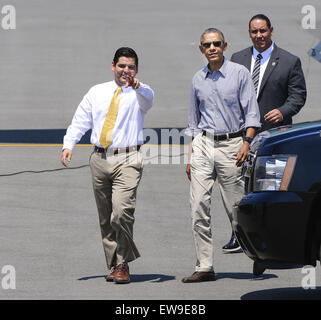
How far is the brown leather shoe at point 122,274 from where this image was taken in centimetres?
822

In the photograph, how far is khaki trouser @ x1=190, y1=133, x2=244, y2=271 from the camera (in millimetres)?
8383

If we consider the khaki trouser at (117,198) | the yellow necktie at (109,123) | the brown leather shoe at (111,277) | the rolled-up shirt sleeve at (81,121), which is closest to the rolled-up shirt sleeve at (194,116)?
the khaki trouser at (117,198)

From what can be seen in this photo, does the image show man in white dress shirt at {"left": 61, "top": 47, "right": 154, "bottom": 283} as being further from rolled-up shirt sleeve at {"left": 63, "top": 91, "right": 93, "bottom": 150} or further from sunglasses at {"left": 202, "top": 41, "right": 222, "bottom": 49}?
sunglasses at {"left": 202, "top": 41, "right": 222, "bottom": 49}

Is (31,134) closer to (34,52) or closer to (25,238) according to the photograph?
(25,238)

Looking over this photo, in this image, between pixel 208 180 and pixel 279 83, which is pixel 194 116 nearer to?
pixel 208 180

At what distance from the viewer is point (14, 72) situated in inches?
864

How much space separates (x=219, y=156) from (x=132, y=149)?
676 millimetres

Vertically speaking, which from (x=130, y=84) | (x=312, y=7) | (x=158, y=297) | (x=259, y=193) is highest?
(x=312, y=7)

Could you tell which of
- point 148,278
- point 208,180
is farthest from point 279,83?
point 148,278

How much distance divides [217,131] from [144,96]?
2.07ft

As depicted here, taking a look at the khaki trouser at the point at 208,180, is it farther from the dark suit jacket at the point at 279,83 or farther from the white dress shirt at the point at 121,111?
the dark suit jacket at the point at 279,83

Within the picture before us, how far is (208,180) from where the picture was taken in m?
8.48

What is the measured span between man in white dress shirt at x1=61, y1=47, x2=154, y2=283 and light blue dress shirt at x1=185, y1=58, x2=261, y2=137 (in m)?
0.43
